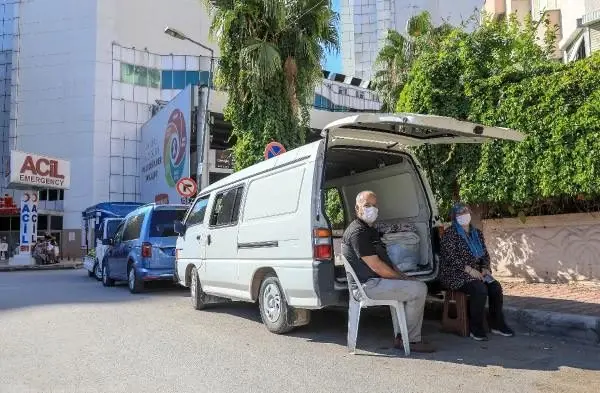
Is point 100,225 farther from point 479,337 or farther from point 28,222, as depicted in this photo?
point 479,337

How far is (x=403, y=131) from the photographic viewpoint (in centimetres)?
725

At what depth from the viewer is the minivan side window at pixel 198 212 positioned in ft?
30.7

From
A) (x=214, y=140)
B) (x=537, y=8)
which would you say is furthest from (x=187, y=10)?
(x=537, y=8)

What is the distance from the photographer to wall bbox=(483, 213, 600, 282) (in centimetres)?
927

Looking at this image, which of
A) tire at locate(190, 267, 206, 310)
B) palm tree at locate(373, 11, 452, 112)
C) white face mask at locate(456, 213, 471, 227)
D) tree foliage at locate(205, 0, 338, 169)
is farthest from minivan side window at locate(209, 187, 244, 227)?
palm tree at locate(373, 11, 452, 112)

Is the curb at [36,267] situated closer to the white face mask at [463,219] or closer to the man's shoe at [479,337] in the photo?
the white face mask at [463,219]

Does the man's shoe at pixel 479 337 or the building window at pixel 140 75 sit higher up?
the building window at pixel 140 75

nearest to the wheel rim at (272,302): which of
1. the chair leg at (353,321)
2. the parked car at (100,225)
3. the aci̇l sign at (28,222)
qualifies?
the chair leg at (353,321)

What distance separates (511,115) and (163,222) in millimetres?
7600

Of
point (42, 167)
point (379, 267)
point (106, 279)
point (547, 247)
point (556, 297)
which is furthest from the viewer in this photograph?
point (42, 167)

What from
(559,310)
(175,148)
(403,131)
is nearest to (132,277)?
(403,131)

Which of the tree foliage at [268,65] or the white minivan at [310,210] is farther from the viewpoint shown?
the tree foliage at [268,65]

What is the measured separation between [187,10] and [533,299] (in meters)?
47.6

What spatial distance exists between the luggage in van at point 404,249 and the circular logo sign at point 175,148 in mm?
21579
